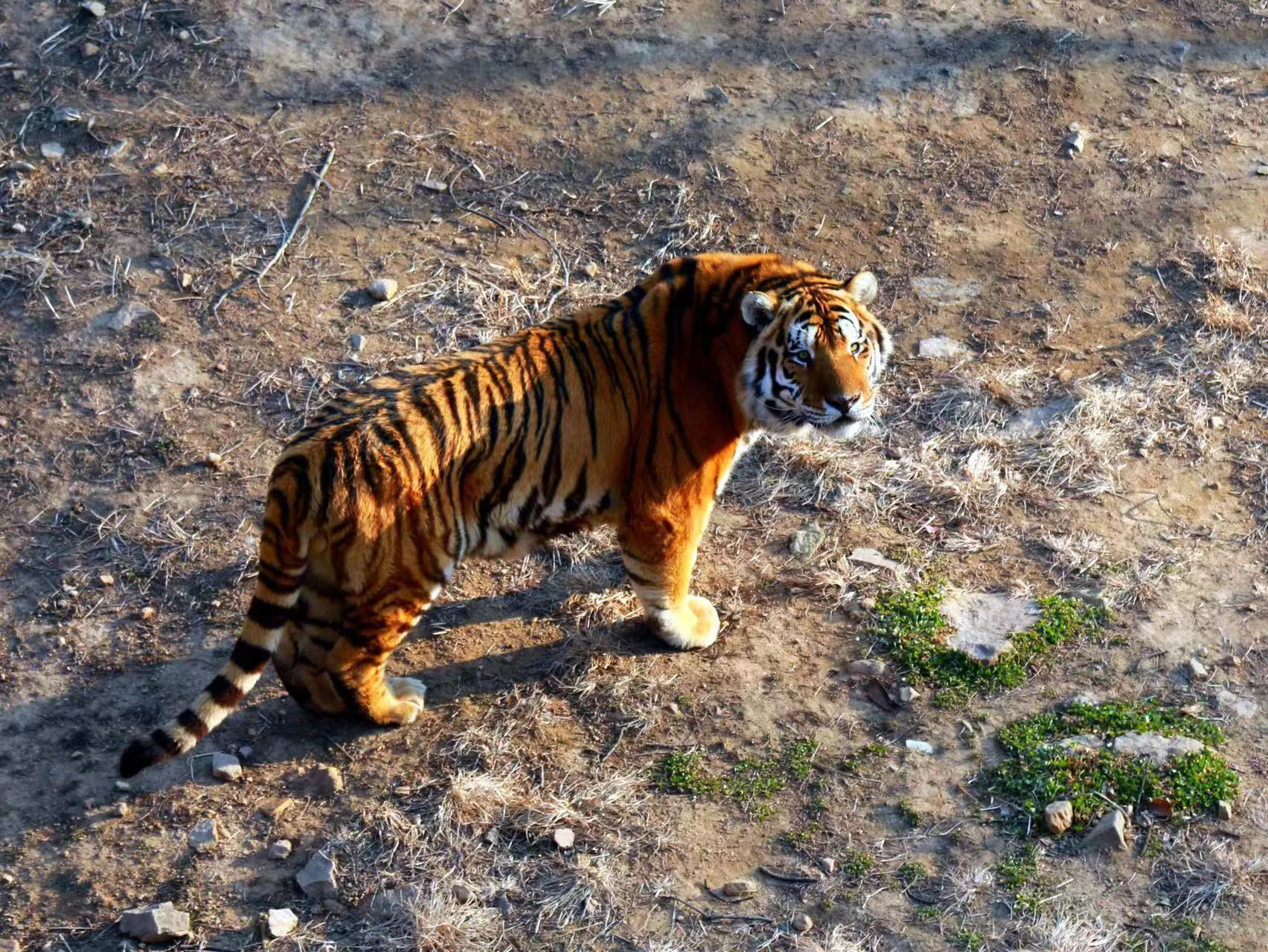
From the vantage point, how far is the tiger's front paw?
4938 millimetres

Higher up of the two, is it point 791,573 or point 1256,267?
point 1256,267

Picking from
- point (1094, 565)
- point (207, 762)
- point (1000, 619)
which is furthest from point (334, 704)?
point (1094, 565)

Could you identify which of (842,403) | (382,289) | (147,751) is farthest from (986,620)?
(382,289)

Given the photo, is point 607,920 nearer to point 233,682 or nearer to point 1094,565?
point 233,682

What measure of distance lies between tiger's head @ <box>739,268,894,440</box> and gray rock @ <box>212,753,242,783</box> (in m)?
2.12

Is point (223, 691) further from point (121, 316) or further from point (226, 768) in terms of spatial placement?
point (121, 316)

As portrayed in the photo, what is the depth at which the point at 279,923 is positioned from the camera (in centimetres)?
404

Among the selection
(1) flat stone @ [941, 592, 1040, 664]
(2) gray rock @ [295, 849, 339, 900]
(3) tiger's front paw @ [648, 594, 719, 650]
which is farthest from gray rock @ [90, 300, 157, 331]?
(1) flat stone @ [941, 592, 1040, 664]

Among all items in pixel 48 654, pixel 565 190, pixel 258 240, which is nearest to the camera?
pixel 48 654

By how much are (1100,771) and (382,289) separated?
3819mm

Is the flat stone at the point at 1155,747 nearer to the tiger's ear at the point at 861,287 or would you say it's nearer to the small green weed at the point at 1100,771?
the small green weed at the point at 1100,771

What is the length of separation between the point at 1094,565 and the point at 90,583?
3967 mm

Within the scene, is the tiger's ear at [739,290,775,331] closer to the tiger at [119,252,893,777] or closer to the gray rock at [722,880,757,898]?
the tiger at [119,252,893,777]

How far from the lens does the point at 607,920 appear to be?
4109 mm
